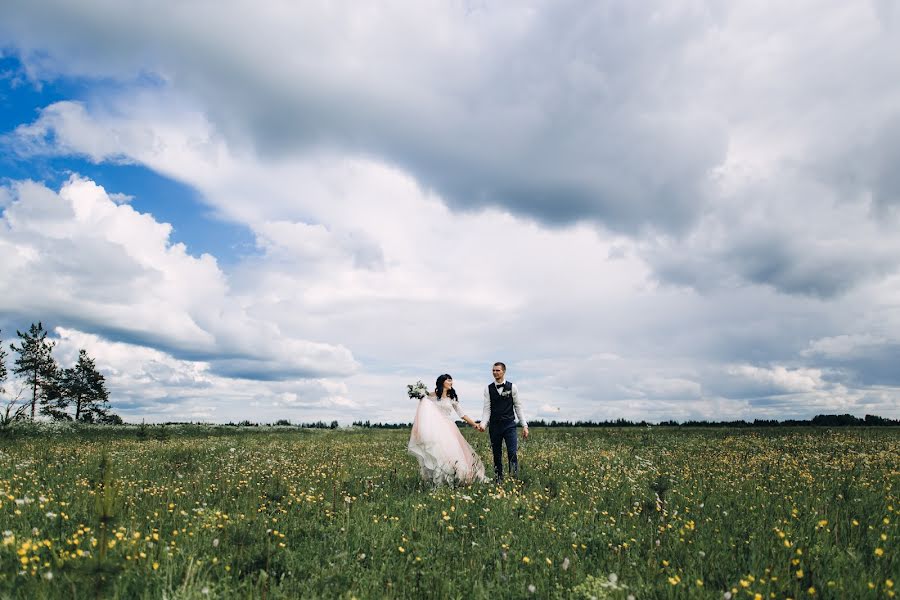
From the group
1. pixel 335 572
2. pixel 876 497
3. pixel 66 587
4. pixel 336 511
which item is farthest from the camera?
pixel 876 497

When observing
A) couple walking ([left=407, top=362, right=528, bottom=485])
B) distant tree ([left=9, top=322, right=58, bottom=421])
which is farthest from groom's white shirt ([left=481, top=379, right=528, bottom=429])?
distant tree ([left=9, top=322, right=58, bottom=421])

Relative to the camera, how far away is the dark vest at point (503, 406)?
13.3 metres

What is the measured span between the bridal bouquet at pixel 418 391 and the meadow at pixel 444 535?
2.10 meters

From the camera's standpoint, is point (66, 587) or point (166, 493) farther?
point (166, 493)

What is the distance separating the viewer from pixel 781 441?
22.4m

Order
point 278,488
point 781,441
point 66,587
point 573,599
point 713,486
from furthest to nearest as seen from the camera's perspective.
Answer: point 781,441
point 713,486
point 278,488
point 573,599
point 66,587

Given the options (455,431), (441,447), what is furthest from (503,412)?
(441,447)

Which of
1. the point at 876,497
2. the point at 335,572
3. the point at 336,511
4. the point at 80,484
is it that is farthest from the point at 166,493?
the point at 876,497

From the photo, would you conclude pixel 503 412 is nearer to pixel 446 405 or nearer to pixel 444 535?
pixel 446 405

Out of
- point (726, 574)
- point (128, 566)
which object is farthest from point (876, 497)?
point (128, 566)

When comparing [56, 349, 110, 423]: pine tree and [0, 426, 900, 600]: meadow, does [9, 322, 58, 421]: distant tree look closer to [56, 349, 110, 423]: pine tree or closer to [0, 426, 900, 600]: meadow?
[56, 349, 110, 423]: pine tree

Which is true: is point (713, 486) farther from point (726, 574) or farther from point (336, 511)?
point (336, 511)

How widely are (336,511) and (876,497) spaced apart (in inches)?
380

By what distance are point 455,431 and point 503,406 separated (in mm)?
1401
